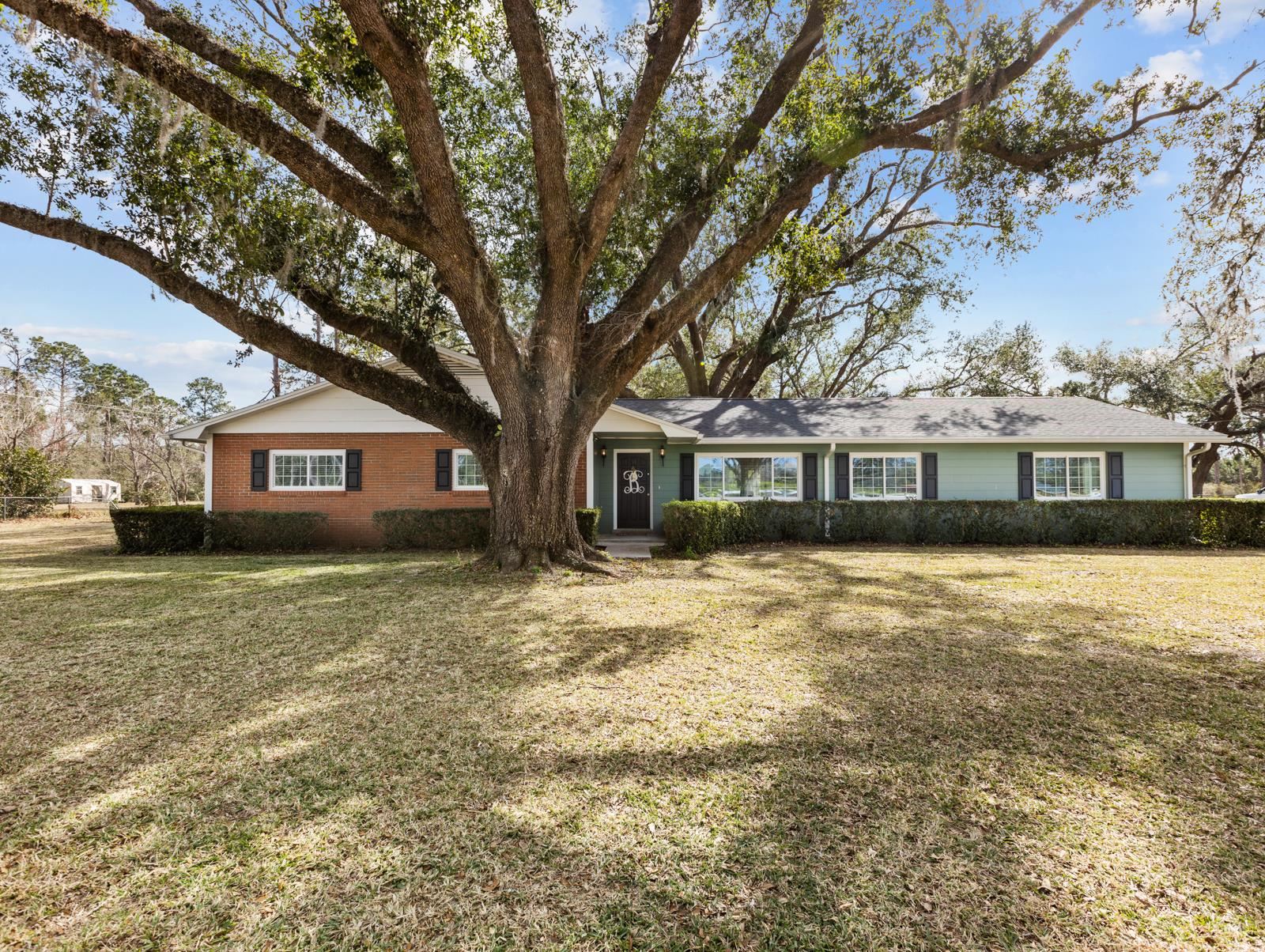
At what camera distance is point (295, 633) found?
17.9 feet

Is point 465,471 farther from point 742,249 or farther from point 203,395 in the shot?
point 203,395

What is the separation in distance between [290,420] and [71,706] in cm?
1069

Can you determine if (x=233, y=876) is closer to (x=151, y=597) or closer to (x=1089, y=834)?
(x=1089, y=834)

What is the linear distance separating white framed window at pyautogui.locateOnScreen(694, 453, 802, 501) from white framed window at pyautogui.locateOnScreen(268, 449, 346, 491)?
8446mm

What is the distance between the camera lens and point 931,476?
46.5 ft

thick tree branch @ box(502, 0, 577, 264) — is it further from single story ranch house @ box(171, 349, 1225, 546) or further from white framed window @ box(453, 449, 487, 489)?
white framed window @ box(453, 449, 487, 489)

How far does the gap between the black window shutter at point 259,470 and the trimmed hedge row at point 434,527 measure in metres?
3.26

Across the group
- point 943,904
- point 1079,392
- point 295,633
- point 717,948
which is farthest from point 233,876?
point 1079,392

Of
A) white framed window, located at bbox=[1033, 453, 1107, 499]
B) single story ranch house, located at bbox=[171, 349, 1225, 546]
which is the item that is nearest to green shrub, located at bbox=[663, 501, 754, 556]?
single story ranch house, located at bbox=[171, 349, 1225, 546]

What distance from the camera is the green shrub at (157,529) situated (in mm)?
11781

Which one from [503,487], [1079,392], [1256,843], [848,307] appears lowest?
[1256,843]

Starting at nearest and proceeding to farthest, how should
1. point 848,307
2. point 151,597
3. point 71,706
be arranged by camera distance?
point 71,706 → point 151,597 → point 848,307

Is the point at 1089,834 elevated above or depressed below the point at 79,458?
below

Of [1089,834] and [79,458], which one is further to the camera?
[79,458]
